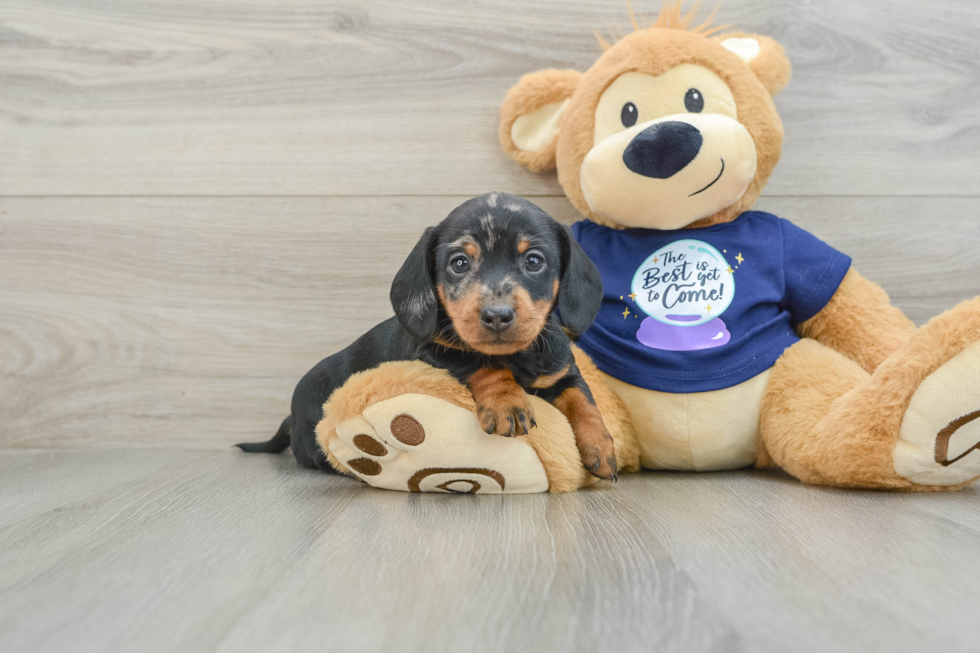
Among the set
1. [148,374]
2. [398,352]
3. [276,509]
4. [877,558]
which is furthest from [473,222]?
[148,374]

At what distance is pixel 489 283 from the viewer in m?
1.23

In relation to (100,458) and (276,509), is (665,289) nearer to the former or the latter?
(276,509)

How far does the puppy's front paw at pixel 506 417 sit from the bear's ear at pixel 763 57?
3.48ft

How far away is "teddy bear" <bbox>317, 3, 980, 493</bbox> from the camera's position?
1.28 metres

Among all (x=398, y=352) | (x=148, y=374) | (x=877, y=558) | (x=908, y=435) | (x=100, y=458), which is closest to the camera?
(x=877, y=558)

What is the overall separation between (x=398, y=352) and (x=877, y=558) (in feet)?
3.16

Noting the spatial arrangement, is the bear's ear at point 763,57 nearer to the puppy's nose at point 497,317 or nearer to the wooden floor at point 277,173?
the wooden floor at point 277,173

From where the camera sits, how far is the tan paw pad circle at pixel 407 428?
4.10 ft

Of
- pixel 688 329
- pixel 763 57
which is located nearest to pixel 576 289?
pixel 688 329

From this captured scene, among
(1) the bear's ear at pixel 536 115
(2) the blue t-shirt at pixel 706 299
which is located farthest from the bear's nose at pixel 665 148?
(1) the bear's ear at pixel 536 115

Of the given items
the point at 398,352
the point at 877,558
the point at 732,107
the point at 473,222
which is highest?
the point at 732,107

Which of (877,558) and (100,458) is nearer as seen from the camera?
(877,558)

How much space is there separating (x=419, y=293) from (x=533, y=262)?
23 cm

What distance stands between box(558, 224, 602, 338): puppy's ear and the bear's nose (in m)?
0.26
